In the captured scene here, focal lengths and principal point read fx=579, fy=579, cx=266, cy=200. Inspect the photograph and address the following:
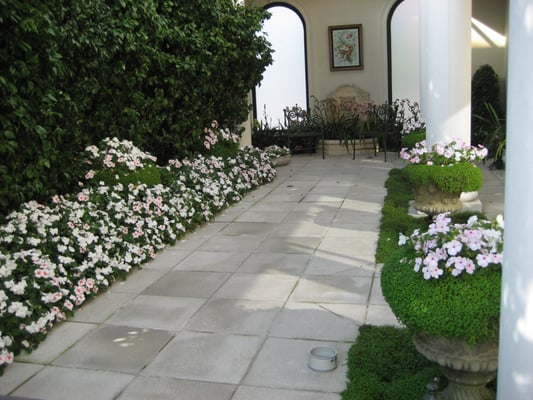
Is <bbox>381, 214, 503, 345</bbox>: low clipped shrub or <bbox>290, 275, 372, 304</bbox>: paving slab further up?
<bbox>381, 214, 503, 345</bbox>: low clipped shrub

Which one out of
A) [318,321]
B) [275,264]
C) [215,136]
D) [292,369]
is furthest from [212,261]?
[215,136]

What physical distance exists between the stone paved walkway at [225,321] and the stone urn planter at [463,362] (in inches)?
24.5

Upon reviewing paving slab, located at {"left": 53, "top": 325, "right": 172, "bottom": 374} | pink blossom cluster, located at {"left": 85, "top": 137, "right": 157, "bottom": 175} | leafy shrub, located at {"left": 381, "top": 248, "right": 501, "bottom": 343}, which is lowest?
paving slab, located at {"left": 53, "top": 325, "right": 172, "bottom": 374}

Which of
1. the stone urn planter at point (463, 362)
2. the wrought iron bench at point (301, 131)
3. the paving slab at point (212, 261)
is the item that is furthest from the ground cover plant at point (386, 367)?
the wrought iron bench at point (301, 131)

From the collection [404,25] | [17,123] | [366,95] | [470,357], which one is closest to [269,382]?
[470,357]

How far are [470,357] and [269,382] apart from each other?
3.57ft

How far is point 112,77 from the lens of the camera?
5910 mm

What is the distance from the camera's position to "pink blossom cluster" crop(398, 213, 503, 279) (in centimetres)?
229

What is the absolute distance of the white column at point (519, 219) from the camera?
1.88 metres

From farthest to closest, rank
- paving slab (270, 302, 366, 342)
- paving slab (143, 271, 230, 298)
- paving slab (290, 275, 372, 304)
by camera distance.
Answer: paving slab (143, 271, 230, 298) → paving slab (290, 275, 372, 304) → paving slab (270, 302, 366, 342)

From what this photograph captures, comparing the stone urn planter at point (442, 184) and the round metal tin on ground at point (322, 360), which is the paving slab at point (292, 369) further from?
the stone urn planter at point (442, 184)

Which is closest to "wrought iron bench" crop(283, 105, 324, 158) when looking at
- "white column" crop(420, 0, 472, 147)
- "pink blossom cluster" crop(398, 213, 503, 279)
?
"white column" crop(420, 0, 472, 147)

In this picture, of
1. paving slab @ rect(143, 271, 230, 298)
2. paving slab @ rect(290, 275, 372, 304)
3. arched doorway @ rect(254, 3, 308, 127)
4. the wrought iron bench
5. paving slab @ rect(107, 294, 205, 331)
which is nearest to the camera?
paving slab @ rect(107, 294, 205, 331)

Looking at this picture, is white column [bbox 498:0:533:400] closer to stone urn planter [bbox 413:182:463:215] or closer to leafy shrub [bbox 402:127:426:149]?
stone urn planter [bbox 413:182:463:215]
